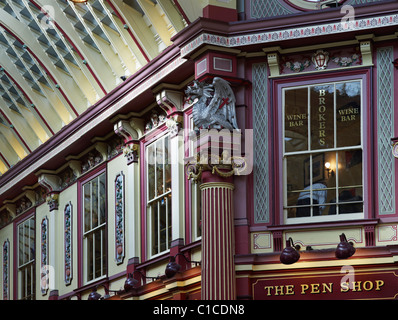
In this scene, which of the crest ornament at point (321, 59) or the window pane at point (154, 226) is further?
the window pane at point (154, 226)

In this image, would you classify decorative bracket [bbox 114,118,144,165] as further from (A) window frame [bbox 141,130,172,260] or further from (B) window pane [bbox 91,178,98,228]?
(B) window pane [bbox 91,178,98,228]

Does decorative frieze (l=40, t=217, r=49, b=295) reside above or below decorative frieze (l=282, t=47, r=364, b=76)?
below

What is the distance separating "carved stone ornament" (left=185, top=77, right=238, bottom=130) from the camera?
21.4m

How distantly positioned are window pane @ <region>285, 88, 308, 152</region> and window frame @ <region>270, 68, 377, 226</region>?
0.31 feet

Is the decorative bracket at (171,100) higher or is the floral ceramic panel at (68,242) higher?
the decorative bracket at (171,100)

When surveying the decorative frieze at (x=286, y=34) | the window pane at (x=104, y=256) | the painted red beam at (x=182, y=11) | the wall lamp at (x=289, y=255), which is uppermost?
the painted red beam at (x=182, y=11)

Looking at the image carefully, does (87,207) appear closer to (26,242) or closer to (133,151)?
(133,151)

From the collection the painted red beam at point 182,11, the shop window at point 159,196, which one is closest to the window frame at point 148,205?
the shop window at point 159,196

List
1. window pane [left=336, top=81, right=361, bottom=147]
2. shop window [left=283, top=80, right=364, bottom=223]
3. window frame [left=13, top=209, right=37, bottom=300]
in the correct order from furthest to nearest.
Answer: window frame [left=13, top=209, right=37, bottom=300], window pane [left=336, top=81, right=361, bottom=147], shop window [left=283, top=80, right=364, bottom=223]

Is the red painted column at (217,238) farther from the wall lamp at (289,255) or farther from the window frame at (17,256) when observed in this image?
the window frame at (17,256)

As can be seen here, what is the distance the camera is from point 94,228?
27.3 meters

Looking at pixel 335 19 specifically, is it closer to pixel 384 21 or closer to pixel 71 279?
pixel 384 21

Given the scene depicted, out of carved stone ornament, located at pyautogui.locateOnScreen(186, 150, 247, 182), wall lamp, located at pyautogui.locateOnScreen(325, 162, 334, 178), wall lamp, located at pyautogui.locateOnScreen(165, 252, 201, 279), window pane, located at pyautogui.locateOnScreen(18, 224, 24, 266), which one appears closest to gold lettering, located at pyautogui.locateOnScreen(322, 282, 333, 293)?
wall lamp, located at pyautogui.locateOnScreen(325, 162, 334, 178)

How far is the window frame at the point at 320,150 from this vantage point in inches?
820
